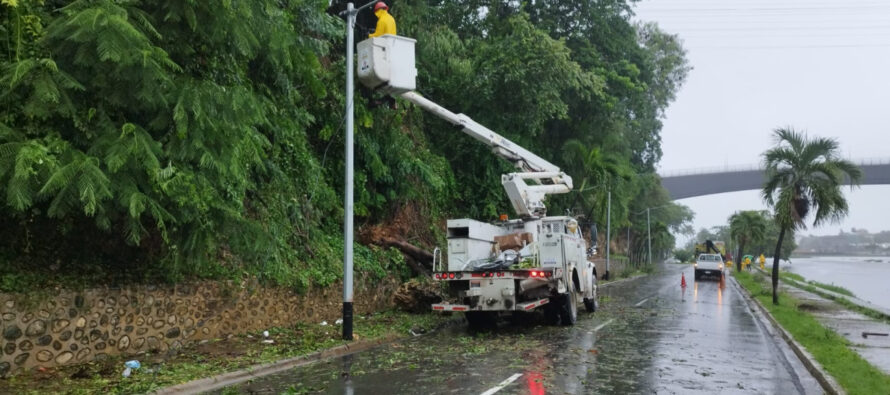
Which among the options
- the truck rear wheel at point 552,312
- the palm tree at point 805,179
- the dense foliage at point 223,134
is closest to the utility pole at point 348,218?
the dense foliage at point 223,134

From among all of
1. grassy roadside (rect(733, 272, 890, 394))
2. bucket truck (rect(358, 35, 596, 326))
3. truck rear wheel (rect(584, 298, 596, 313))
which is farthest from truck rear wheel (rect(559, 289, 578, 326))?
grassy roadside (rect(733, 272, 890, 394))

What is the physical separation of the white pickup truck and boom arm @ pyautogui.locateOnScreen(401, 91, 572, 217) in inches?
1080

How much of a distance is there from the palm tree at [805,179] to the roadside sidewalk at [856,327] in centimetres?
283

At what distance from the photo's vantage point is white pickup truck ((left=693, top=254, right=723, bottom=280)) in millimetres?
41459

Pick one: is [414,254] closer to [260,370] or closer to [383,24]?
[383,24]

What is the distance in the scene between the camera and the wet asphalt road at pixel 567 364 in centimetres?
842

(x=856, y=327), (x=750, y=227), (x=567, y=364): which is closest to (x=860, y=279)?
(x=750, y=227)

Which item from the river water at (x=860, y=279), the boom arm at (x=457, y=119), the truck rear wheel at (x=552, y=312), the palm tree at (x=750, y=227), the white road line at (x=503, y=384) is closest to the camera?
the white road line at (x=503, y=384)

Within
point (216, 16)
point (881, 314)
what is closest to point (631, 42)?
point (881, 314)

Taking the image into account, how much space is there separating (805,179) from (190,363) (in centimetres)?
1825

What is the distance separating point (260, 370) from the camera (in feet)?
31.0

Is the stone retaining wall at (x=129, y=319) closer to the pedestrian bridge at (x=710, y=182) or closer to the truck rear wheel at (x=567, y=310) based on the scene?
the truck rear wheel at (x=567, y=310)

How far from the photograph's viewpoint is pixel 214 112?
328 inches

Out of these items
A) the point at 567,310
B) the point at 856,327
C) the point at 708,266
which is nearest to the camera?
the point at 567,310
